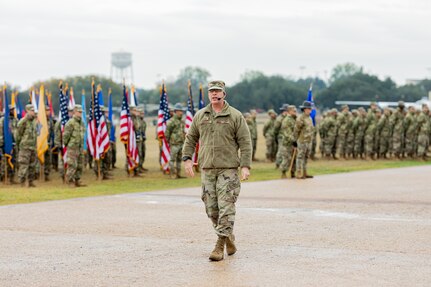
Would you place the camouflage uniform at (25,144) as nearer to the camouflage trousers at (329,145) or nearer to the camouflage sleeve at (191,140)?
the camouflage sleeve at (191,140)

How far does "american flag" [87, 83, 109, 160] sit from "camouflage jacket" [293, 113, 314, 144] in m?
5.11

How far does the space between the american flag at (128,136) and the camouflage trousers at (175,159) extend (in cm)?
116

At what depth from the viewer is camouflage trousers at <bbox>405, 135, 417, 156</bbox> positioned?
111 feet

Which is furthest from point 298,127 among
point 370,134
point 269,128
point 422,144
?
point 422,144

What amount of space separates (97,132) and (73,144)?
2139 mm

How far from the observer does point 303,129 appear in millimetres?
22359

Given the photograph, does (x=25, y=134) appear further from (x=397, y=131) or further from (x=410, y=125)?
(x=410, y=125)

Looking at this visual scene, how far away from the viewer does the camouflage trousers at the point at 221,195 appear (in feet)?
32.4

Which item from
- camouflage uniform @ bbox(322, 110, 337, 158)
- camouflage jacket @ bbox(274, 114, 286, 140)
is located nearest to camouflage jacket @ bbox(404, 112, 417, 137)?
camouflage uniform @ bbox(322, 110, 337, 158)

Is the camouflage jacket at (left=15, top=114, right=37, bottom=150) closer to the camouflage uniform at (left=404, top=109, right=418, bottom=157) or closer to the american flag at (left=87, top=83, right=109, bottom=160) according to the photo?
the american flag at (left=87, top=83, right=109, bottom=160)

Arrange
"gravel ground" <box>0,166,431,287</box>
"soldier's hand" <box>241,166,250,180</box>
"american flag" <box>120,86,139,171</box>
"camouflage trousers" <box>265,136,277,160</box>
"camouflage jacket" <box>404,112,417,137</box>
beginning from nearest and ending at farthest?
"gravel ground" <box>0,166,431,287</box> → "soldier's hand" <box>241,166,250,180</box> → "american flag" <box>120,86,139,171</box> → "camouflage trousers" <box>265,136,277,160</box> → "camouflage jacket" <box>404,112,417,137</box>

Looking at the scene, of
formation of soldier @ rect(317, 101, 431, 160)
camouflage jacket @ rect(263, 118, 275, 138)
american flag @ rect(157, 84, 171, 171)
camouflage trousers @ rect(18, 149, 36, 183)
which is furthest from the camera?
formation of soldier @ rect(317, 101, 431, 160)

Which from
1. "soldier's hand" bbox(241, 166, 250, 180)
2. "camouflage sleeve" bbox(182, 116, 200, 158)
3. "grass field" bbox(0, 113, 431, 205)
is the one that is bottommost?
"grass field" bbox(0, 113, 431, 205)

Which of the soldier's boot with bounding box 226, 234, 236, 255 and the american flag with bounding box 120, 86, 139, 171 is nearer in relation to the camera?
the soldier's boot with bounding box 226, 234, 236, 255
